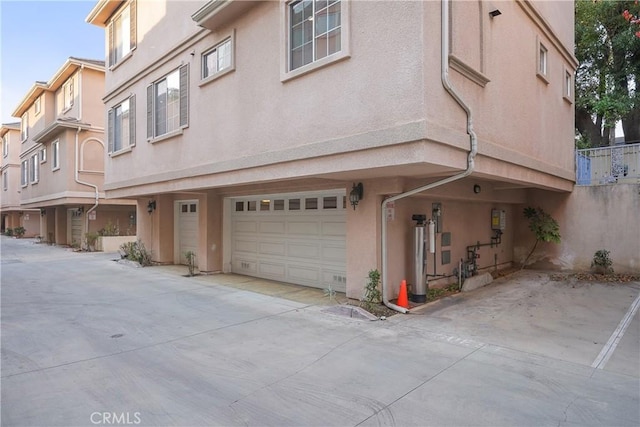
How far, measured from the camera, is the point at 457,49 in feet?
21.1

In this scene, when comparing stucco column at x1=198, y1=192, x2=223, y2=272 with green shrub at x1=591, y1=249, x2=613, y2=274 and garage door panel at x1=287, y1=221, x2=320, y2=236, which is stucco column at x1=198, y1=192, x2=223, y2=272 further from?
green shrub at x1=591, y1=249, x2=613, y2=274

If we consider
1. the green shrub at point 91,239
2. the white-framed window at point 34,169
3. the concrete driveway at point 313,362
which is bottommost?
the concrete driveway at point 313,362

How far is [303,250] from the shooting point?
9.80m

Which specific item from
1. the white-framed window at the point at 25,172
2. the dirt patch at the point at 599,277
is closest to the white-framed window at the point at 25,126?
the white-framed window at the point at 25,172

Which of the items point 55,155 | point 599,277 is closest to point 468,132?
point 599,277

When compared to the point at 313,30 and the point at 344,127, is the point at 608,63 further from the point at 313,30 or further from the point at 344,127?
the point at 344,127

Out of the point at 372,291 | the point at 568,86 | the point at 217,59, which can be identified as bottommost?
the point at 372,291

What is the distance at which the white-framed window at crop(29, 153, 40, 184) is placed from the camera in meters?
24.2

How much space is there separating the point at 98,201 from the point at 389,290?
58.3 feet

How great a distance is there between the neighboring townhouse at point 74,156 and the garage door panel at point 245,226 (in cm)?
1086

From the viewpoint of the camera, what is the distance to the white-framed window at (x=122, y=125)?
1322cm

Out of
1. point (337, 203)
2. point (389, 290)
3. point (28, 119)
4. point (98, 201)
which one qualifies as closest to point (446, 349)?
point (389, 290)

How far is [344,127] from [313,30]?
2.14 m

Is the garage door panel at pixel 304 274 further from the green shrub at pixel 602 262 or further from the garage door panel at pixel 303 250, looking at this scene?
the green shrub at pixel 602 262
